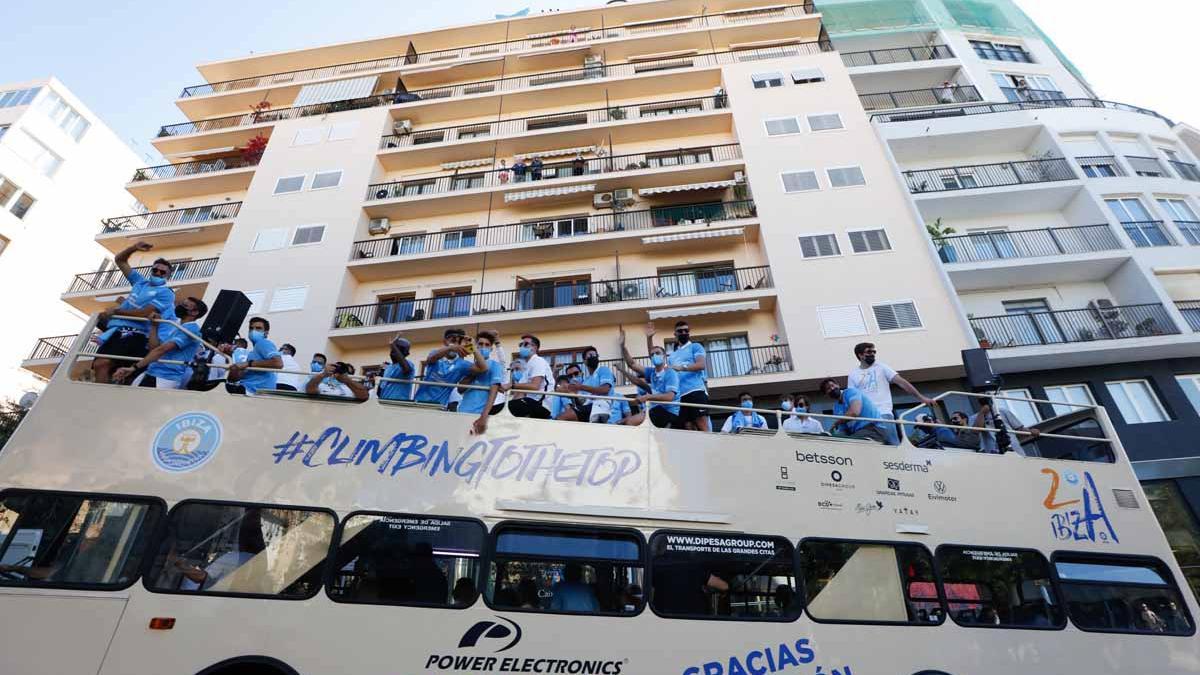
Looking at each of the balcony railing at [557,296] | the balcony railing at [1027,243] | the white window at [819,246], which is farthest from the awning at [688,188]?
the balcony railing at [1027,243]

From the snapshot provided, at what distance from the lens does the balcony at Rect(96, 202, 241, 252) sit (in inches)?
781

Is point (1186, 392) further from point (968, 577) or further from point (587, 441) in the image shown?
point (587, 441)

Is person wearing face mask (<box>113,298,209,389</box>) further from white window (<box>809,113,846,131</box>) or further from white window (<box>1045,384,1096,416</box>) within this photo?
white window (<box>809,113,846,131</box>)

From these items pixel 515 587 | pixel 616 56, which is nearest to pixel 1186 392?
pixel 515 587

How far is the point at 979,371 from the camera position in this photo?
7.50 meters

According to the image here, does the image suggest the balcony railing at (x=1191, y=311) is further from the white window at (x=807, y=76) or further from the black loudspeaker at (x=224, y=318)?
the black loudspeaker at (x=224, y=318)

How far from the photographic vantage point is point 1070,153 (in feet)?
57.7

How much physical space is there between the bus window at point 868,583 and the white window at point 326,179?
20.4 metres

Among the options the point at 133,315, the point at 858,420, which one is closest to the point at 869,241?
the point at 858,420

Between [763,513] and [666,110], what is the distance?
19.7 metres

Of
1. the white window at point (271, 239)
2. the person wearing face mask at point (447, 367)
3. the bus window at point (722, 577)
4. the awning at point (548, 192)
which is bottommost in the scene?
the bus window at point (722, 577)

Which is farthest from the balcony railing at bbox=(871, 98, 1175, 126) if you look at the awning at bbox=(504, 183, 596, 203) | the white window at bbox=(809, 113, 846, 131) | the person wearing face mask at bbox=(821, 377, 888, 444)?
the person wearing face mask at bbox=(821, 377, 888, 444)

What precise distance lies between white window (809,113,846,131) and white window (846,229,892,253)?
187 inches

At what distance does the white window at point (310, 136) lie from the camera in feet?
70.5
